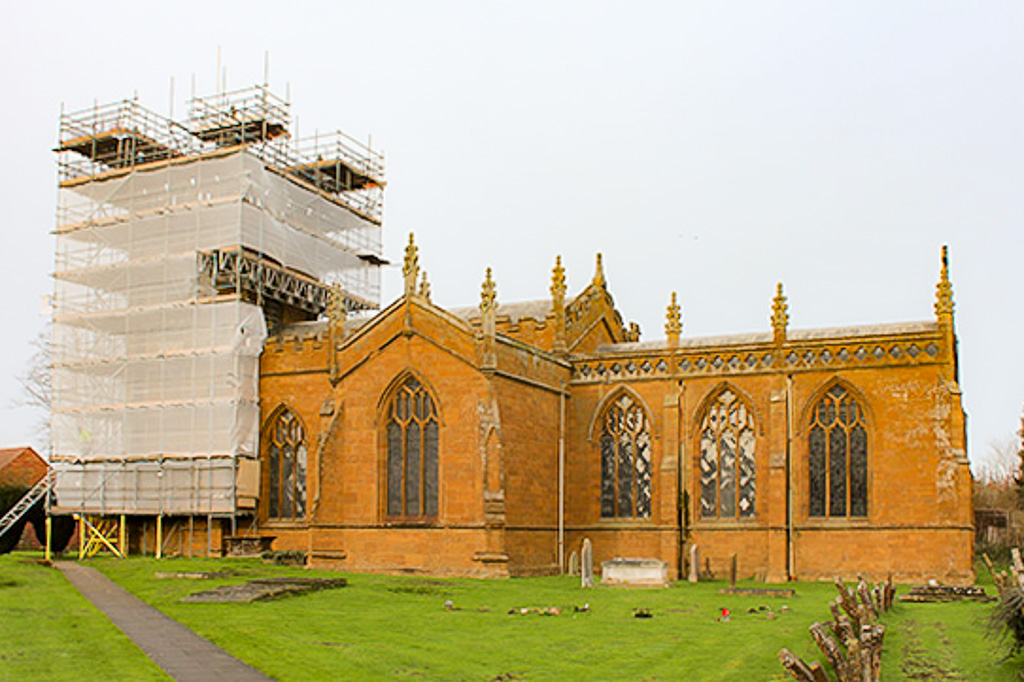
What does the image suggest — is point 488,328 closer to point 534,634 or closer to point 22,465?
point 534,634

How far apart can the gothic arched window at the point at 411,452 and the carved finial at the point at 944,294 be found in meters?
16.5

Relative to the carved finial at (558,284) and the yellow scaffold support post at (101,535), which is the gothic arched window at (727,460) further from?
the yellow scaffold support post at (101,535)

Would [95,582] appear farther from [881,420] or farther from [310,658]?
[881,420]

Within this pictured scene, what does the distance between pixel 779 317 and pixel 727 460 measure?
517 cm

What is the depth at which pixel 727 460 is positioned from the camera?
37.8 m

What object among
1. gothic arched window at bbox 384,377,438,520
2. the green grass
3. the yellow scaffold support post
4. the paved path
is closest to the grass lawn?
the green grass

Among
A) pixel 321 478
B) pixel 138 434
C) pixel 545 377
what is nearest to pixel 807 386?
pixel 545 377

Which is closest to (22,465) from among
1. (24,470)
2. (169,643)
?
(24,470)

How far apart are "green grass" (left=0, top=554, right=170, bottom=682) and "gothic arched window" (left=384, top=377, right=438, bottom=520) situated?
435 inches

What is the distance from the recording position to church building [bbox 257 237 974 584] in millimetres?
34656

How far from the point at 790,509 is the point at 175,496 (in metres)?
23.4

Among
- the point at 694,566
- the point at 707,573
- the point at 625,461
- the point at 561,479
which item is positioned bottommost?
the point at 707,573

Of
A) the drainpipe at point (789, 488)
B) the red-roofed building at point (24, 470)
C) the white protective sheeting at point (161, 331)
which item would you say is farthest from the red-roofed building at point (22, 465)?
the drainpipe at point (789, 488)

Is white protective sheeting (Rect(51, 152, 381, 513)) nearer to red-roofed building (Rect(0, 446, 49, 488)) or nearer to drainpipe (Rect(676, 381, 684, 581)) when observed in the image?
red-roofed building (Rect(0, 446, 49, 488))
